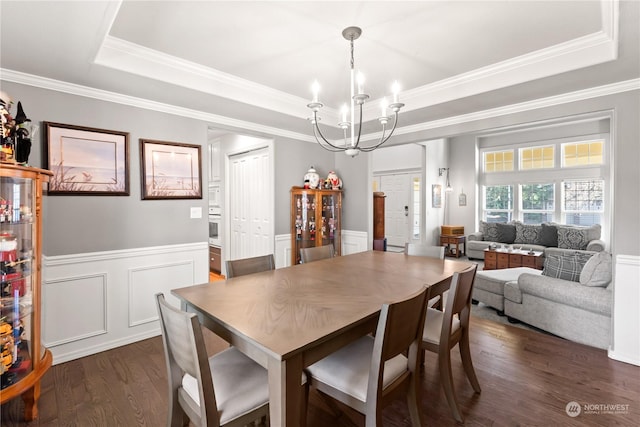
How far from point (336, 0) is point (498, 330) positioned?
3302 millimetres

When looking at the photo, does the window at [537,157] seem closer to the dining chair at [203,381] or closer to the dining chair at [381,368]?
the dining chair at [381,368]

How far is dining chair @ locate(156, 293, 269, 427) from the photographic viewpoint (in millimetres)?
1175

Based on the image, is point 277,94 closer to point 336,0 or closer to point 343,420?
point 336,0

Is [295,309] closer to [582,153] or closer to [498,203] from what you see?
[498,203]

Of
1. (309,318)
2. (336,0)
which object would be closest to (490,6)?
(336,0)

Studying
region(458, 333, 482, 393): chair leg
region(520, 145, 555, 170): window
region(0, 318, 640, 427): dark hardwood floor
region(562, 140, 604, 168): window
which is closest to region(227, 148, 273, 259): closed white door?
region(0, 318, 640, 427): dark hardwood floor

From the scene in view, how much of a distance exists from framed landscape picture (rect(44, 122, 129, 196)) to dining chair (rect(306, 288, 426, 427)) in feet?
8.02

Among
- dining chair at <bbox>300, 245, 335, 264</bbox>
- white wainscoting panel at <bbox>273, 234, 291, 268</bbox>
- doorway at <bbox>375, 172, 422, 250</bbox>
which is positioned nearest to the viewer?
dining chair at <bbox>300, 245, 335, 264</bbox>

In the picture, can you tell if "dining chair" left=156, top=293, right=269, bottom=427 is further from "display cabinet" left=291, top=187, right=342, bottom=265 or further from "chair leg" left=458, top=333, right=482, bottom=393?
"display cabinet" left=291, top=187, right=342, bottom=265

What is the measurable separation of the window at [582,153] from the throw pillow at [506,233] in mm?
1772

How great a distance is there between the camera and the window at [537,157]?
688cm

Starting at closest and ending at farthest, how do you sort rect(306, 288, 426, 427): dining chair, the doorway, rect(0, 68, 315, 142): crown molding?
rect(306, 288, 426, 427): dining chair
rect(0, 68, 315, 142): crown molding
the doorway

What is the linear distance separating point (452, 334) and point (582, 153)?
6.83 m

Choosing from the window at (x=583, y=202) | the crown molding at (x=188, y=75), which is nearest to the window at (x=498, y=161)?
the window at (x=583, y=202)
